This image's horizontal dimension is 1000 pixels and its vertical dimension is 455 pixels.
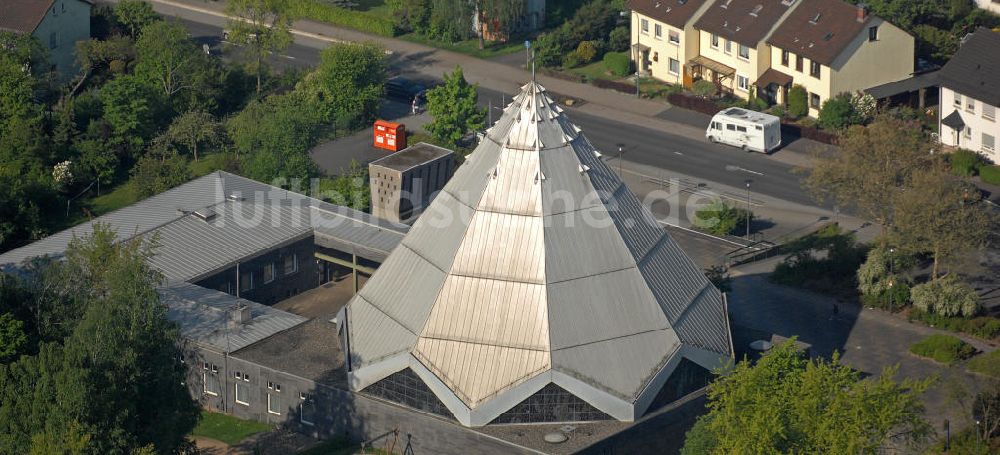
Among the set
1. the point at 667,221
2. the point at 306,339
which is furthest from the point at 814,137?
the point at 306,339

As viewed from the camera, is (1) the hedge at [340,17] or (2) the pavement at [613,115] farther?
(1) the hedge at [340,17]

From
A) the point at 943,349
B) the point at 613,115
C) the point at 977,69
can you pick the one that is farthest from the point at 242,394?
the point at 977,69

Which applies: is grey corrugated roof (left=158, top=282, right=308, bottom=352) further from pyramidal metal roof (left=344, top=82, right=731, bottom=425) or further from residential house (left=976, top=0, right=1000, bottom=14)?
residential house (left=976, top=0, right=1000, bottom=14)

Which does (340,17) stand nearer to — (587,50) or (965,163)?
(587,50)

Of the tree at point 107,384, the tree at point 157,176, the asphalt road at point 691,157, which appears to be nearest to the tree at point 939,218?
the asphalt road at point 691,157

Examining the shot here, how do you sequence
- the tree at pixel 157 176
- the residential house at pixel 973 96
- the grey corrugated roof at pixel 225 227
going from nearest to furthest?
the grey corrugated roof at pixel 225 227 → the tree at pixel 157 176 → the residential house at pixel 973 96

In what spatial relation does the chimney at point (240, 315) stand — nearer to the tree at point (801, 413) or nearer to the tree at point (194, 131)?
the tree at point (801, 413)

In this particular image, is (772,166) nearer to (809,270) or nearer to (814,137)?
(814,137)
